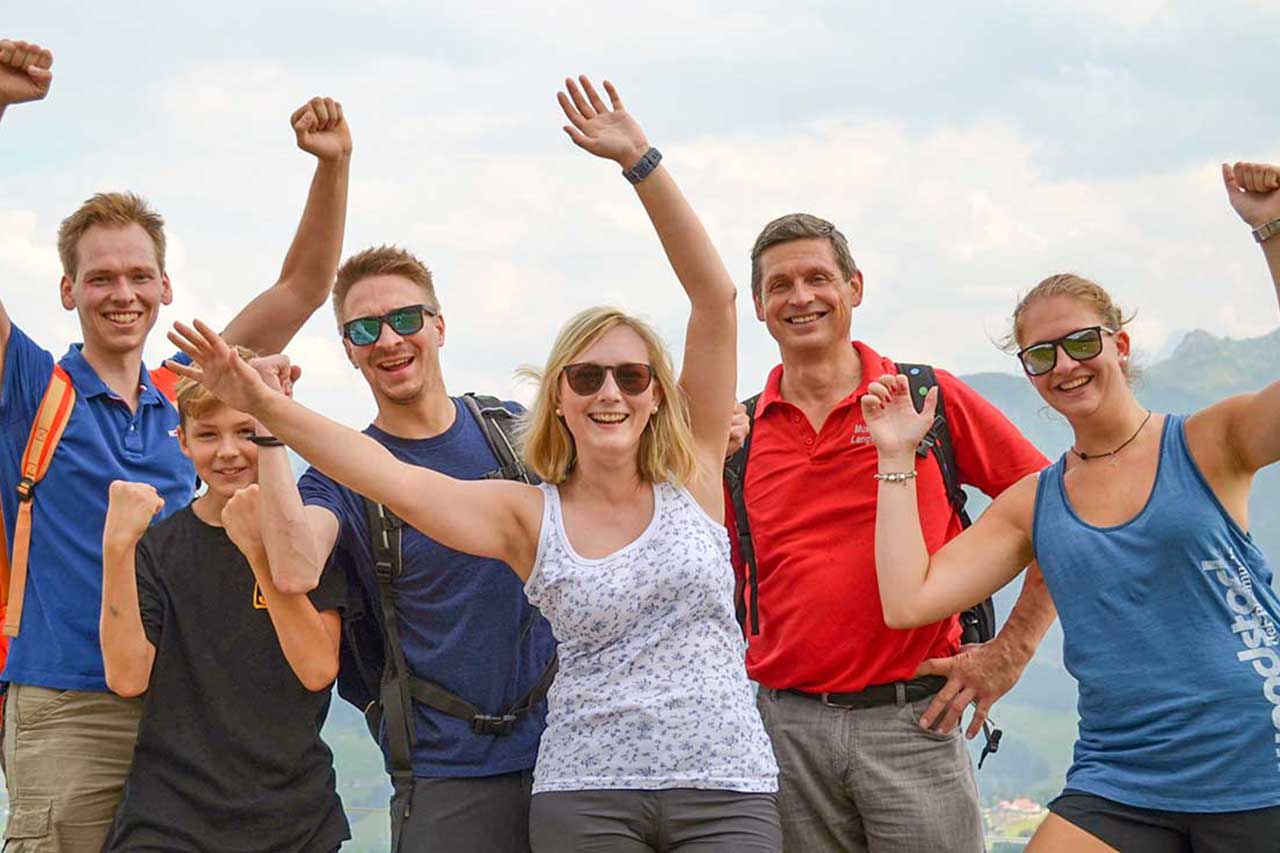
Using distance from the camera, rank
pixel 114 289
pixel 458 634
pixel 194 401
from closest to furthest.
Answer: pixel 458 634 → pixel 194 401 → pixel 114 289

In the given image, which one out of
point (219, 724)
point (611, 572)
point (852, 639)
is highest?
point (611, 572)

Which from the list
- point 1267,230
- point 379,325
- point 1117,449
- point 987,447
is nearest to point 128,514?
point 379,325

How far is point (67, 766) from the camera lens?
5.13 metres

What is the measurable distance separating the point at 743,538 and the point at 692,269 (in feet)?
4.39

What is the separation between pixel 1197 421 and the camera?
455 centimetres

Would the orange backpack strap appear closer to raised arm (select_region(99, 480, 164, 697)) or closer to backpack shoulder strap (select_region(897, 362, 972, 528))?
raised arm (select_region(99, 480, 164, 697))

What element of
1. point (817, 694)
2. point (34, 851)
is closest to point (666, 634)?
point (817, 694)

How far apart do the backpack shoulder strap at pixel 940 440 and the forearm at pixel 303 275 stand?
257 centimetres

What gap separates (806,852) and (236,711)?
229 cm

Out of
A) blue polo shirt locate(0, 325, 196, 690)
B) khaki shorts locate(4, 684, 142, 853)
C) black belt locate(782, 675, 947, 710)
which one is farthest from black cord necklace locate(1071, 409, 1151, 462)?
khaki shorts locate(4, 684, 142, 853)

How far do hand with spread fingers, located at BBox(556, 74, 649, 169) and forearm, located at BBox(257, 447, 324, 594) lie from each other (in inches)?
59.8

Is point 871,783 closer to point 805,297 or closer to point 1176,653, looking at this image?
point 1176,653

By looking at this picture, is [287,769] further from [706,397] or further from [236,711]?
[706,397]

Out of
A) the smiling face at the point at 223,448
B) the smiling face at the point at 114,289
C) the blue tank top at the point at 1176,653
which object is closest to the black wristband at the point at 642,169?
the smiling face at the point at 223,448
